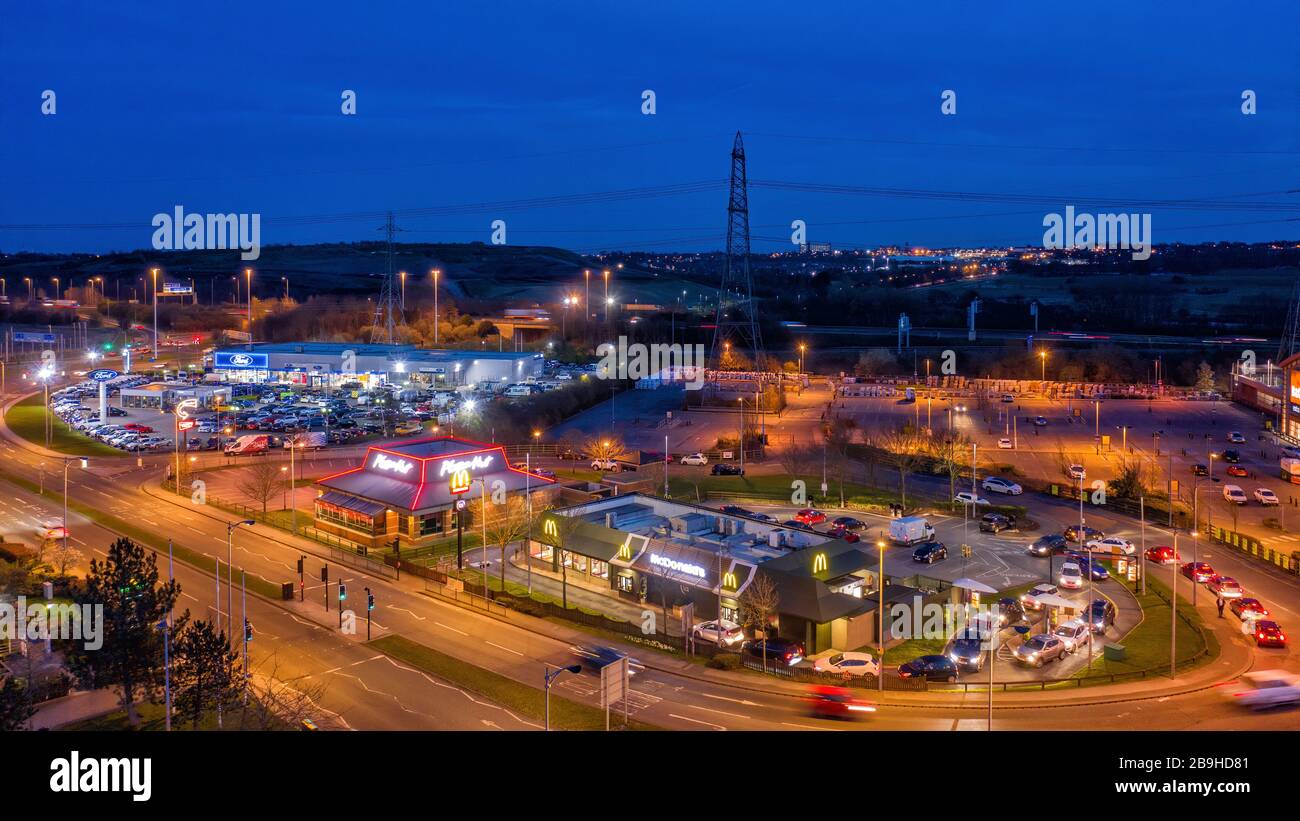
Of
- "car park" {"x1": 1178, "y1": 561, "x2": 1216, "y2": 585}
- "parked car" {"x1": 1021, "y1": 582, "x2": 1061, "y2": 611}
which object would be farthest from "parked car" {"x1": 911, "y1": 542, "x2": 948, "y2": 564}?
"car park" {"x1": 1178, "y1": 561, "x2": 1216, "y2": 585}

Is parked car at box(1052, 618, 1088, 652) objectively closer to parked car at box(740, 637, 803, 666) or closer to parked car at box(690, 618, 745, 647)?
parked car at box(740, 637, 803, 666)

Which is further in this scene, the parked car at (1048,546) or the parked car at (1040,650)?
the parked car at (1048,546)

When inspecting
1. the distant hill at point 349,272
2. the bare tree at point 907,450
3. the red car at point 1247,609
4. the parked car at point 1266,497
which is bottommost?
the red car at point 1247,609

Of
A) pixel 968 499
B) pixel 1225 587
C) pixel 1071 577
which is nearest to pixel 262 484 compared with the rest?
pixel 968 499

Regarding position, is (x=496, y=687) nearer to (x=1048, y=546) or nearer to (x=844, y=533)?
(x=844, y=533)

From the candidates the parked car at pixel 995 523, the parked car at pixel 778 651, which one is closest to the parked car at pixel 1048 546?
the parked car at pixel 995 523

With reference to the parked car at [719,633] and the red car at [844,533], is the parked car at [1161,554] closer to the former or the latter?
the red car at [844,533]

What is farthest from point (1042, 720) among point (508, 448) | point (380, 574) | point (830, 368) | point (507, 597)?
point (830, 368)
